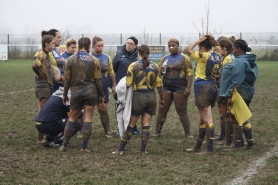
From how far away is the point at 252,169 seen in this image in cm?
723

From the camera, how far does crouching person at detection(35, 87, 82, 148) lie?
8547mm

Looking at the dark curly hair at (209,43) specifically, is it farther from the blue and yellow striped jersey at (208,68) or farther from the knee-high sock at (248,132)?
the knee-high sock at (248,132)

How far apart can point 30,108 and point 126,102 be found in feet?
18.5

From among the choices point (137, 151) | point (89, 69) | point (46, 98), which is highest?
point (89, 69)

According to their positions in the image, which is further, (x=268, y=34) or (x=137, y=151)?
(x=268, y=34)

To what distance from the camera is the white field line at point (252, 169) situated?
21.7 ft

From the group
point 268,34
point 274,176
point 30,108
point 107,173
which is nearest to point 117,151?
point 107,173

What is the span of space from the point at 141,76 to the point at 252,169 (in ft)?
7.18

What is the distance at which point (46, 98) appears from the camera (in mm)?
9141

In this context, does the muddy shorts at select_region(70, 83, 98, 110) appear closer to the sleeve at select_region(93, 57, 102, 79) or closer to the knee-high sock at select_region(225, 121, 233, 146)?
the sleeve at select_region(93, 57, 102, 79)

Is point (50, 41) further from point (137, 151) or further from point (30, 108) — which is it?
point (30, 108)

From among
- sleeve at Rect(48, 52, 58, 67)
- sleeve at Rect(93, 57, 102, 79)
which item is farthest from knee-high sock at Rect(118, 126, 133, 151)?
sleeve at Rect(48, 52, 58, 67)

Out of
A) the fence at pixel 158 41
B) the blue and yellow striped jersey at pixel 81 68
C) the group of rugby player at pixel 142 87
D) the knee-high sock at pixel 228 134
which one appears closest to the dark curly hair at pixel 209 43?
the group of rugby player at pixel 142 87

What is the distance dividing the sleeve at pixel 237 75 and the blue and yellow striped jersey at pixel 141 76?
1.21 meters
